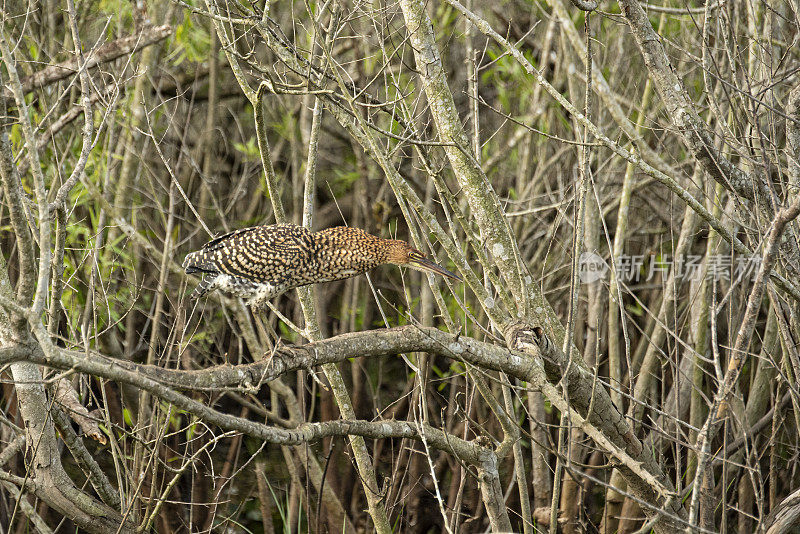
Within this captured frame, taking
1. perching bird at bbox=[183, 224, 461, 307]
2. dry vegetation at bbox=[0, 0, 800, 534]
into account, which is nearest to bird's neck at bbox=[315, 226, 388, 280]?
perching bird at bbox=[183, 224, 461, 307]

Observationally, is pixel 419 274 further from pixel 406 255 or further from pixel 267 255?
pixel 267 255

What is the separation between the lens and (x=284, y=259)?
440 cm

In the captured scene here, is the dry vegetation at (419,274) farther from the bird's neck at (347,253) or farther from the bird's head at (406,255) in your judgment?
the bird's neck at (347,253)

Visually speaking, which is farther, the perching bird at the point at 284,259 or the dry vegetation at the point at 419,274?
the perching bird at the point at 284,259

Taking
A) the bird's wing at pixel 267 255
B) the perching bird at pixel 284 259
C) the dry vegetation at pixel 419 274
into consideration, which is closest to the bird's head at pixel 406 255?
the perching bird at pixel 284 259

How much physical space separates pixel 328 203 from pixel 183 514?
3.82m

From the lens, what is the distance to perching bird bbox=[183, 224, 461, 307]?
441 centimetres

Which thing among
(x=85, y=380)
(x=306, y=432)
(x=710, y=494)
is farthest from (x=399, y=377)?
(x=306, y=432)

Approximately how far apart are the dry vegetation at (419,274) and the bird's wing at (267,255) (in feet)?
1.39

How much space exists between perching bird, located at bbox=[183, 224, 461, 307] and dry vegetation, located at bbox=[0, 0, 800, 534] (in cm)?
26

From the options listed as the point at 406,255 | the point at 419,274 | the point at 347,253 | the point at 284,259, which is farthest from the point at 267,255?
the point at 419,274

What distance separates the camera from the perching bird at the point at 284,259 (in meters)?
4.41

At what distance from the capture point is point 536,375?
3.67 metres

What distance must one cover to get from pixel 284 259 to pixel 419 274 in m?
3.66
